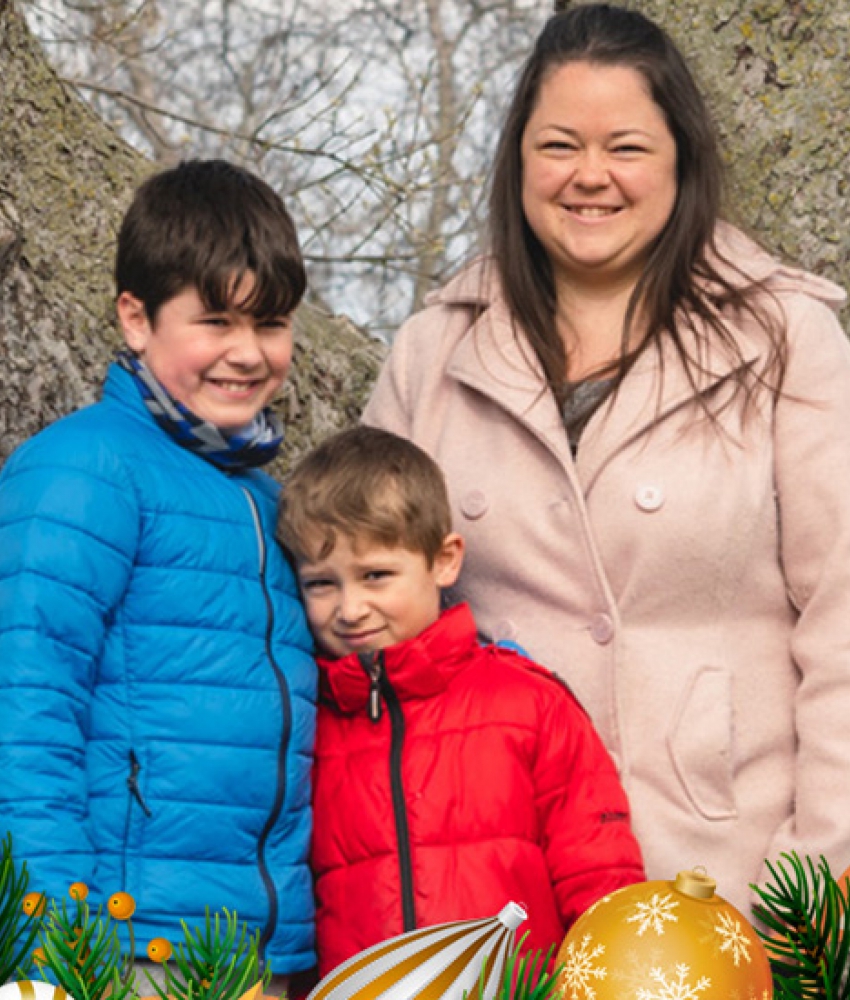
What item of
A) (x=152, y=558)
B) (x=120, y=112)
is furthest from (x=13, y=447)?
(x=120, y=112)

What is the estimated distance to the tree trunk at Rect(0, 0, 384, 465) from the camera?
307 centimetres

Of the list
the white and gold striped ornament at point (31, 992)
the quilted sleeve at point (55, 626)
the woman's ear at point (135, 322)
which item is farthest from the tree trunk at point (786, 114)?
the white and gold striped ornament at point (31, 992)

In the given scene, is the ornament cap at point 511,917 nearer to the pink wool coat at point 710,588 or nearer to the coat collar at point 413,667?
the coat collar at point 413,667

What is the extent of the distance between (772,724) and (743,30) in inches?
60.9

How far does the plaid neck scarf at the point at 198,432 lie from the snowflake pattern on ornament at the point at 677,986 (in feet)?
5.94

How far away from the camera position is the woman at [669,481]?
2.58 m

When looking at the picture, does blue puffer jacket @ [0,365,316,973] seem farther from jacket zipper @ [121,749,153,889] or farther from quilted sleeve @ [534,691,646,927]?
quilted sleeve @ [534,691,646,927]

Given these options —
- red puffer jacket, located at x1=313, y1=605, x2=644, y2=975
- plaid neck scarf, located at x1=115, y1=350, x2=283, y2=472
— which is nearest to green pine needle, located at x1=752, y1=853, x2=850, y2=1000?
red puffer jacket, located at x1=313, y1=605, x2=644, y2=975

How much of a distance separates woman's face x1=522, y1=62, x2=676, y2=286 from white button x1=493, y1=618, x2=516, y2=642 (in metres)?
0.69

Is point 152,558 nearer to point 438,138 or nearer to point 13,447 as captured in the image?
point 13,447

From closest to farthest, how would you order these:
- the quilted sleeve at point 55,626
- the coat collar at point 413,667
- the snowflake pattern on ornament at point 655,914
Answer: the snowflake pattern on ornament at point 655,914
the quilted sleeve at point 55,626
the coat collar at point 413,667

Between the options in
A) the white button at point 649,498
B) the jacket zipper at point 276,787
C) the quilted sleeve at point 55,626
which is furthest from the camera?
the white button at point 649,498

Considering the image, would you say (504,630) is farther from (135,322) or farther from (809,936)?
(809,936)

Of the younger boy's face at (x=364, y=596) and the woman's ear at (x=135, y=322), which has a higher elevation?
the woman's ear at (x=135, y=322)
